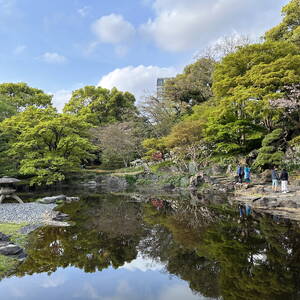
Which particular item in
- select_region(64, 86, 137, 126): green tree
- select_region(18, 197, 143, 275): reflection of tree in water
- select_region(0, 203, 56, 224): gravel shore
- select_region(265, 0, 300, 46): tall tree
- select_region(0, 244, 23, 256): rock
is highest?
select_region(265, 0, 300, 46): tall tree

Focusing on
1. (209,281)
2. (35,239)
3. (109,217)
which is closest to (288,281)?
(209,281)

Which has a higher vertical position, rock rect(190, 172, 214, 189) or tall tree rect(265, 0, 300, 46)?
tall tree rect(265, 0, 300, 46)

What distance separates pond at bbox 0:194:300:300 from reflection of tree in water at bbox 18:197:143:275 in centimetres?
2

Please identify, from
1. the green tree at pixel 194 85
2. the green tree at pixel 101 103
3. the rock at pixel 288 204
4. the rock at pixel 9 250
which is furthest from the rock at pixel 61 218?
the green tree at pixel 101 103

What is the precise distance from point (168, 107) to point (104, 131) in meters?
7.66

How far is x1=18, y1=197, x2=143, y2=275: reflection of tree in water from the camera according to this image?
528cm

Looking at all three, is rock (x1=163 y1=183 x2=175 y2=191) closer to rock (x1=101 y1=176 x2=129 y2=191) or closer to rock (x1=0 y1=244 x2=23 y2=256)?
rock (x1=101 y1=176 x2=129 y2=191)

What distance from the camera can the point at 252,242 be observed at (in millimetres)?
6117

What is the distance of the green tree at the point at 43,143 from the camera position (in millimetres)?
18109

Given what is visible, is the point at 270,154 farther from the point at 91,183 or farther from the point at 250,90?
the point at 91,183

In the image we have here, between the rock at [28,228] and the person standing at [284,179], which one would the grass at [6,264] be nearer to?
the rock at [28,228]

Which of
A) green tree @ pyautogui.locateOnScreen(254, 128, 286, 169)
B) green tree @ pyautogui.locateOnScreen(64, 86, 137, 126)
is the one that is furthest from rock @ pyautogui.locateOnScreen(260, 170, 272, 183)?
green tree @ pyautogui.locateOnScreen(64, 86, 137, 126)

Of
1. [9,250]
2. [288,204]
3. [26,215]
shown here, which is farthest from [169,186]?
[9,250]

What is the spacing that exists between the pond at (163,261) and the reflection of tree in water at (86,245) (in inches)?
0.8
